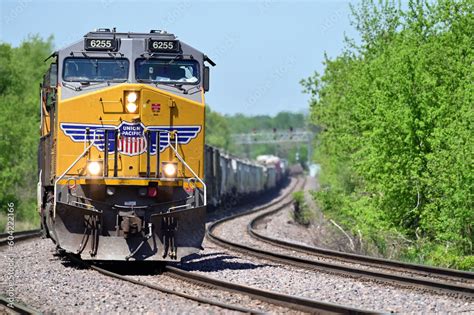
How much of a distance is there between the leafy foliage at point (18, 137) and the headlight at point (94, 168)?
20847 millimetres

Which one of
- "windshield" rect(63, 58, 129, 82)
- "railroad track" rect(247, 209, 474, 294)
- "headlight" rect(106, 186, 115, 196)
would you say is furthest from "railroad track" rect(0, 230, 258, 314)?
"railroad track" rect(247, 209, 474, 294)

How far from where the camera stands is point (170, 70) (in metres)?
13.1

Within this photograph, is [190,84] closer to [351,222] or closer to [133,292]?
[133,292]

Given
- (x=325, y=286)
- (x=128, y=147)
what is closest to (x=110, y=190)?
(x=128, y=147)

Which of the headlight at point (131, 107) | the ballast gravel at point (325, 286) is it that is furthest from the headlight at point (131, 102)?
the ballast gravel at point (325, 286)

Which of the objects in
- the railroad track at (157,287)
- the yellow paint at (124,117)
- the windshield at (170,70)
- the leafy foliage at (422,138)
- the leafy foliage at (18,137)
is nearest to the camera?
the railroad track at (157,287)

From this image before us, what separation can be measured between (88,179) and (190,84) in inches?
89.5

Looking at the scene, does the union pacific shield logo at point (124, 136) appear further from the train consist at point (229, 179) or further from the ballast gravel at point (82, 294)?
the train consist at point (229, 179)

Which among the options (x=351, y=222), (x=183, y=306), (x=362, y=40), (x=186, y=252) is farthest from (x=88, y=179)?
(x=362, y=40)

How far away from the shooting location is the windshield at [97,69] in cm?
1290

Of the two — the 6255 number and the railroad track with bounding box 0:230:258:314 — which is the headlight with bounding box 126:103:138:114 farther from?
the railroad track with bounding box 0:230:258:314

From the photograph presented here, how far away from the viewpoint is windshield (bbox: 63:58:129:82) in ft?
42.3

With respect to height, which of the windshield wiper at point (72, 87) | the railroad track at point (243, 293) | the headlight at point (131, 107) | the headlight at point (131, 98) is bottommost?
the railroad track at point (243, 293)

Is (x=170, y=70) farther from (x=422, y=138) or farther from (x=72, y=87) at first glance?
(x=422, y=138)
